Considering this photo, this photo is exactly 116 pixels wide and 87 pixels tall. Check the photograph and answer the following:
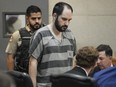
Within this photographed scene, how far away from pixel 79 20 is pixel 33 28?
4.59 feet

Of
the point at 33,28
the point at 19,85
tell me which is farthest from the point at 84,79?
the point at 33,28

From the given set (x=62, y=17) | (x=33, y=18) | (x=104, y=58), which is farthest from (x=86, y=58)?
(x=33, y=18)

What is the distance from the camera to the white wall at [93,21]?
4.40 meters

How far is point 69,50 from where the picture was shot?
2701 mm

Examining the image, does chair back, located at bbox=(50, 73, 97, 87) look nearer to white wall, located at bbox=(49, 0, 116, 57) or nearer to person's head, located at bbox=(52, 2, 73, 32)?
person's head, located at bbox=(52, 2, 73, 32)

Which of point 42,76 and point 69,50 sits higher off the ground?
point 69,50

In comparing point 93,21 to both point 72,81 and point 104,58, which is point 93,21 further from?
point 72,81

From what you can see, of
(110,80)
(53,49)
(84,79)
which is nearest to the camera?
(84,79)

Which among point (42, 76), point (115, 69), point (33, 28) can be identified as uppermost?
point (33, 28)

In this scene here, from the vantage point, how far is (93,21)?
4438mm

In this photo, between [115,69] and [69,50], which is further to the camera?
[69,50]

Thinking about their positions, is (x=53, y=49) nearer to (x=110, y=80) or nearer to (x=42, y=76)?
(x=42, y=76)

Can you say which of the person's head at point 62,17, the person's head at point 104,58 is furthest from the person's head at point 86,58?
the person's head at point 104,58

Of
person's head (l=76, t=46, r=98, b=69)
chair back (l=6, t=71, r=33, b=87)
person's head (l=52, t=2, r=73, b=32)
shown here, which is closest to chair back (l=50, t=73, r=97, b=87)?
chair back (l=6, t=71, r=33, b=87)
